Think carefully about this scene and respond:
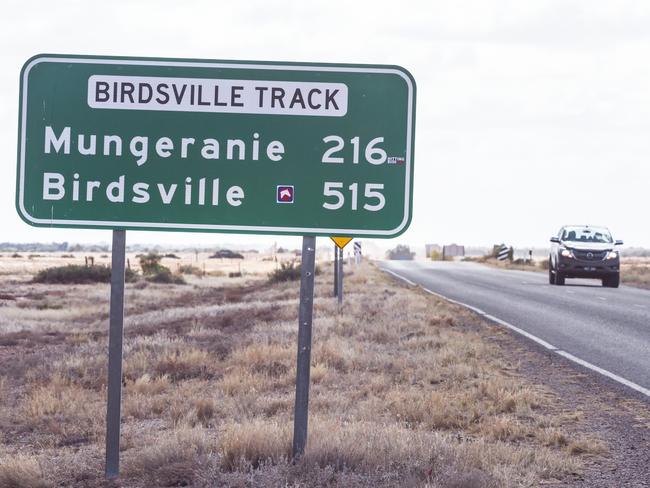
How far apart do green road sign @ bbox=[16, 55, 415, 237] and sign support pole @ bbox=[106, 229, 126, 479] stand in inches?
14.6

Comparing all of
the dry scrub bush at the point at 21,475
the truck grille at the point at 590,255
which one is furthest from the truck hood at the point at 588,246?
the dry scrub bush at the point at 21,475

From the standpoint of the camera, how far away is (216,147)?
217 inches

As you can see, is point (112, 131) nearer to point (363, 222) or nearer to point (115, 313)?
point (115, 313)

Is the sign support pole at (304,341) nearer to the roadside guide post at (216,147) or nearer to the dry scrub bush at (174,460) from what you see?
the roadside guide post at (216,147)

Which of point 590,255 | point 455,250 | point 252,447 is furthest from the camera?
point 455,250

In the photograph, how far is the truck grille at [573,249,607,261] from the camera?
28328mm

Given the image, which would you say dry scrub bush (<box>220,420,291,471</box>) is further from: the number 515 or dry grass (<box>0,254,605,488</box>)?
the number 515

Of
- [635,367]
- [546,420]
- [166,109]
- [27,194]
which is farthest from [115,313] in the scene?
[635,367]

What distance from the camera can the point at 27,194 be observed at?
551 cm

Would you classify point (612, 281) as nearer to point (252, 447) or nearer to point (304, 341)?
point (252, 447)

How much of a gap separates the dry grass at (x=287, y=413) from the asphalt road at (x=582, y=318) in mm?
1419

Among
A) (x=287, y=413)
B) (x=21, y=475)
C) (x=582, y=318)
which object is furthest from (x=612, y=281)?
(x=21, y=475)

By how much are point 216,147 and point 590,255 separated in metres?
24.8

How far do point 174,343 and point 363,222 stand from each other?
7.37 metres
